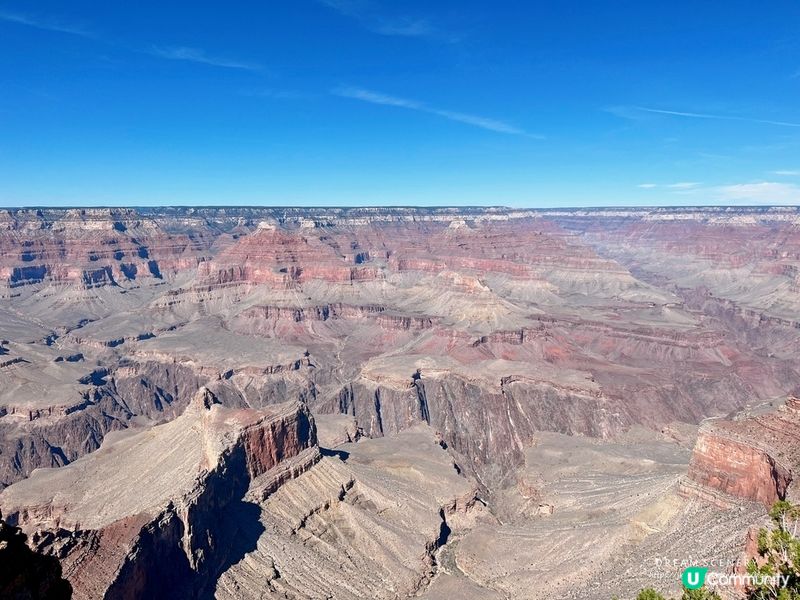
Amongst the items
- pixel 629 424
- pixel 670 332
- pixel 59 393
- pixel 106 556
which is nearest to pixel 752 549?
pixel 106 556

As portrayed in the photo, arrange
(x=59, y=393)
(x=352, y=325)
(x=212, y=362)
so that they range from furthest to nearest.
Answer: (x=352, y=325) < (x=212, y=362) < (x=59, y=393)

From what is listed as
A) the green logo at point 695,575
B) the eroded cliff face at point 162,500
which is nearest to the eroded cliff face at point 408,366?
the eroded cliff face at point 162,500

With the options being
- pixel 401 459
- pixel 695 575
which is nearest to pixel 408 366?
pixel 401 459

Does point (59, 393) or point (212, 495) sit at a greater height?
point (212, 495)

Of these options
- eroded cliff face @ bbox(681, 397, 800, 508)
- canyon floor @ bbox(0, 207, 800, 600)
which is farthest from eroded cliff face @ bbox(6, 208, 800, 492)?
eroded cliff face @ bbox(681, 397, 800, 508)

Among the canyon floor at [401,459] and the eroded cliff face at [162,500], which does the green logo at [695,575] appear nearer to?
the canyon floor at [401,459]

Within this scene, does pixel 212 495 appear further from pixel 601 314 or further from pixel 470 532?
pixel 601 314

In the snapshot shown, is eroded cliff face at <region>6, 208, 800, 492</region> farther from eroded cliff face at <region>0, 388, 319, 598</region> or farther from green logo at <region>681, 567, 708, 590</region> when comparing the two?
green logo at <region>681, 567, 708, 590</region>
